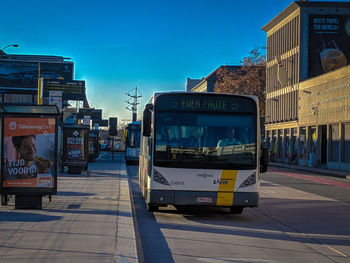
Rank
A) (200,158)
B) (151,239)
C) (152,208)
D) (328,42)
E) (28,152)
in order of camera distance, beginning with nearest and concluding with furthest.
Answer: (151,239)
(200,158)
(28,152)
(152,208)
(328,42)

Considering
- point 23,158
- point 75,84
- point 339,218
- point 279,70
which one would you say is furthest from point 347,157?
point 23,158

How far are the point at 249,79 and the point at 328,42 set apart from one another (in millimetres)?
20643

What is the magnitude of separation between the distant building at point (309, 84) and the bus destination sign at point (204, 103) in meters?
38.3

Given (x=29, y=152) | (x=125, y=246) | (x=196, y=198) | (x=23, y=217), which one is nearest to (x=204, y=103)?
(x=196, y=198)

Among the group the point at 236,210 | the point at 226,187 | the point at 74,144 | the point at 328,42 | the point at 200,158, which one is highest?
the point at 328,42

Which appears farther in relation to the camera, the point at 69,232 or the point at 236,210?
the point at 236,210

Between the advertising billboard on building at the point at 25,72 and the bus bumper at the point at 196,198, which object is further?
the advertising billboard on building at the point at 25,72

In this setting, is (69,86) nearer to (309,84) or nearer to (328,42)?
(309,84)

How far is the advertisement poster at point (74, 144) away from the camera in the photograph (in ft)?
95.2

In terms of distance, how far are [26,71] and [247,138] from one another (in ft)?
188

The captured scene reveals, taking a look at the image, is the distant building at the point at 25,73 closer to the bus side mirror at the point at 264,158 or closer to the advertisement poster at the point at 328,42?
the advertisement poster at the point at 328,42

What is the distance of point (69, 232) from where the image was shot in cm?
943

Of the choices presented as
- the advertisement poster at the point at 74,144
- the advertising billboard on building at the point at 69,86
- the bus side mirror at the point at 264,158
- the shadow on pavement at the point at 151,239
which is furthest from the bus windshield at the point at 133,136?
the bus side mirror at the point at 264,158

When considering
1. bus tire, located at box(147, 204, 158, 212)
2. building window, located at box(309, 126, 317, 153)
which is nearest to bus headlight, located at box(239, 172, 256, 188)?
bus tire, located at box(147, 204, 158, 212)
